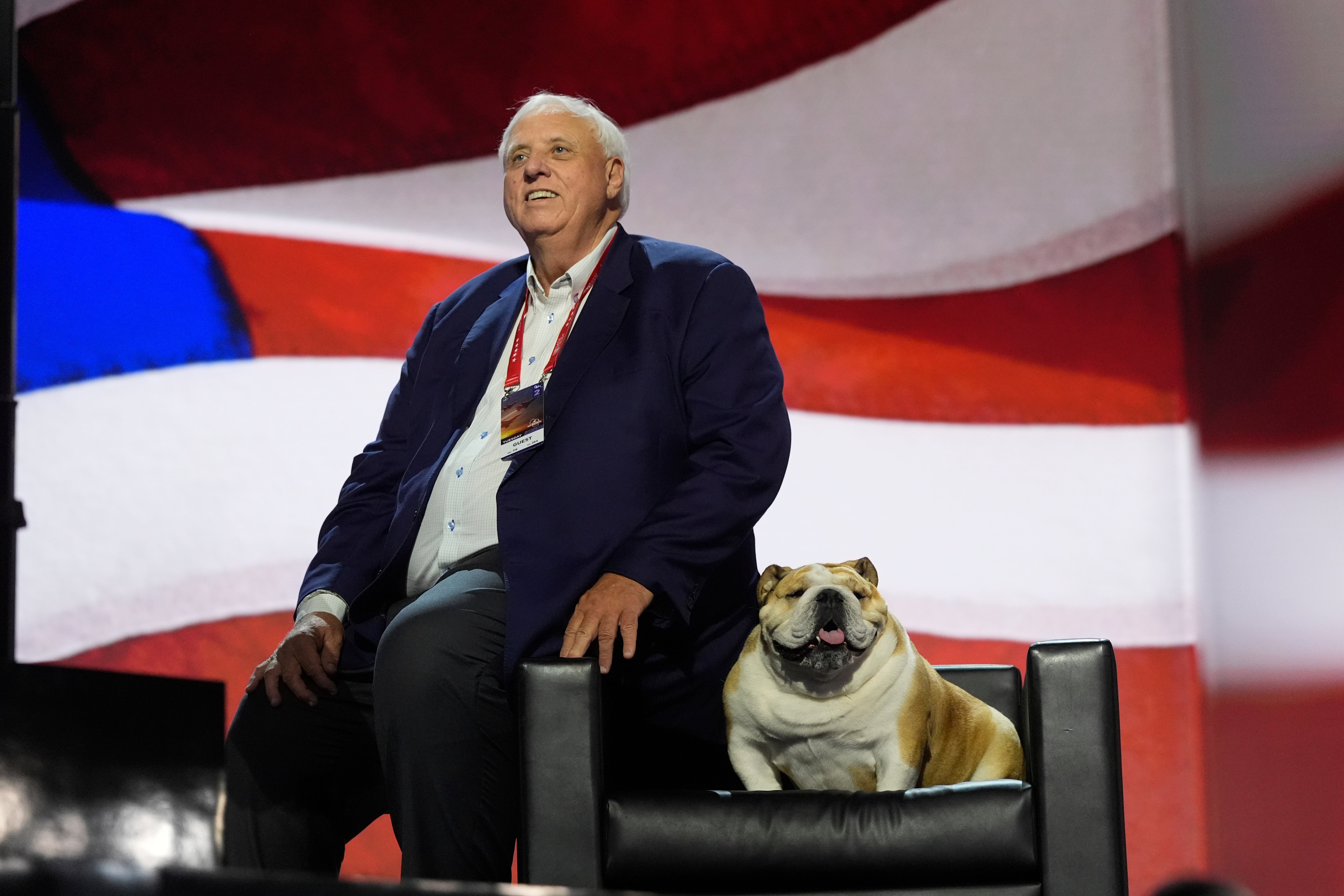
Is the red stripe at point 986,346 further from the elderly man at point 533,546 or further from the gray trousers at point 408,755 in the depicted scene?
the gray trousers at point 408,755

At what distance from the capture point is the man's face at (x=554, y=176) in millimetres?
1776

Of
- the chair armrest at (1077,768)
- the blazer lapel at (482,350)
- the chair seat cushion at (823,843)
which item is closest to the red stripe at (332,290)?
the blazer lapel at (482,350)

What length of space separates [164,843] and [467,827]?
0.78 m

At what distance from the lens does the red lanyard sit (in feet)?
5.59

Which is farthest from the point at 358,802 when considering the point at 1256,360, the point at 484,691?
the point at 1256,360

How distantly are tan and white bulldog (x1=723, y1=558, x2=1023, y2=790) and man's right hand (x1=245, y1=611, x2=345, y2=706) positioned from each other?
1.72ft

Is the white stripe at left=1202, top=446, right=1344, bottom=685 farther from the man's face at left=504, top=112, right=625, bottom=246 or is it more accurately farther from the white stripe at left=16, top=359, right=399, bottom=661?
the white stripe at left=16, top=359, right=399, bottom=661

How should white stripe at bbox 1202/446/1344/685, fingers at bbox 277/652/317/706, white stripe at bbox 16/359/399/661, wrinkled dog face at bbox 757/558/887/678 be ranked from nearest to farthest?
wrinkled dog face at bbox 757/558/887/678
fingers at bbox 277/652/317/706
white stripe at bbox 1202/446/1344/685
white stripe at bbox 16/359/399/661

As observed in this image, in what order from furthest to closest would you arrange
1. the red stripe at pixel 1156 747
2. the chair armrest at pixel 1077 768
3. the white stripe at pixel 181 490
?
1. the white stripe at pixel 181 490
2. the red stripe at pixel 1156 747
3. the chair armrest at pixel 1077 768

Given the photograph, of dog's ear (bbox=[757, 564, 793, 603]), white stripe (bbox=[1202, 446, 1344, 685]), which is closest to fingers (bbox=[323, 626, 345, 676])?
dog's ear (bbox=[757, 564, 793, 603])

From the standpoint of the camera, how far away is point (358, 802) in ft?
5.75

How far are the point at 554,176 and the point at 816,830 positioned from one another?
3.14 ft

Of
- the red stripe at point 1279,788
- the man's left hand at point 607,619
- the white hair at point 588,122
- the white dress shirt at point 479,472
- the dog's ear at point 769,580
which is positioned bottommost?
the red stripe at point 1279,788

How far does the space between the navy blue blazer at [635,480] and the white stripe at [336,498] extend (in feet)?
3.34
